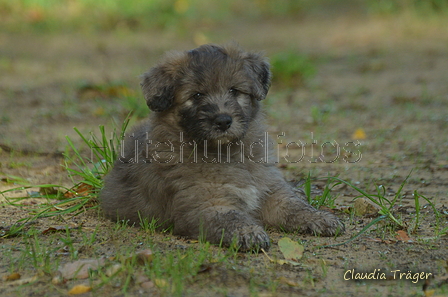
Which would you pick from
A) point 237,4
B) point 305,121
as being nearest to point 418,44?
point 305,121

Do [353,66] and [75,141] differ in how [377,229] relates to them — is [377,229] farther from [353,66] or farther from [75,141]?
[353,66]

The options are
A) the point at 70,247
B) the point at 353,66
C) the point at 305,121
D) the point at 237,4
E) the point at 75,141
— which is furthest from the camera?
the point at 237,4

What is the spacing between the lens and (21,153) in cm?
586

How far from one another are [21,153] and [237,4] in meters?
12.4

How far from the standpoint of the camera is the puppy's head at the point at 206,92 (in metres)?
3.91

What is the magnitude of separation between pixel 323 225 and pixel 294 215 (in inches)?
8.7

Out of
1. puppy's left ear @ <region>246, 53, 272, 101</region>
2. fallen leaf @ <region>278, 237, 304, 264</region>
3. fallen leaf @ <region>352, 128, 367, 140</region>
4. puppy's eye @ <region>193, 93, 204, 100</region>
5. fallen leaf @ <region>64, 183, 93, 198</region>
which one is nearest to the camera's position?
fallen leaf @ <region>278, 237, 304, 264</region>

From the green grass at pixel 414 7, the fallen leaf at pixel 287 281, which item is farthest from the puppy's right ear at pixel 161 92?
the green grass at pixel 414 7

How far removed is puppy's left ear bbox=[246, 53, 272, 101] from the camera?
165 inches

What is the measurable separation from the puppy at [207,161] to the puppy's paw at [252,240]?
0.06 meters

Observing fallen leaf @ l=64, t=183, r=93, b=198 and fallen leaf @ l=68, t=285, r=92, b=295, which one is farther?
fallen leaf @ l=64, t=183, r=93, b=198

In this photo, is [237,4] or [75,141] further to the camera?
[237,4]

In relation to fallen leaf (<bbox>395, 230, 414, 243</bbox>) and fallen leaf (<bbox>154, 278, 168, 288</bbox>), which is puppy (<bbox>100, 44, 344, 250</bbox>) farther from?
fallen leaf (<bbox>154, 278, 168, 288</bbox>)

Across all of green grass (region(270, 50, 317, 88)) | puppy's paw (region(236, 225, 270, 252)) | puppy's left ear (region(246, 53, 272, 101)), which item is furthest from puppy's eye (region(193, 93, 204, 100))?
green grass (region(270, 50, 317, 88))
